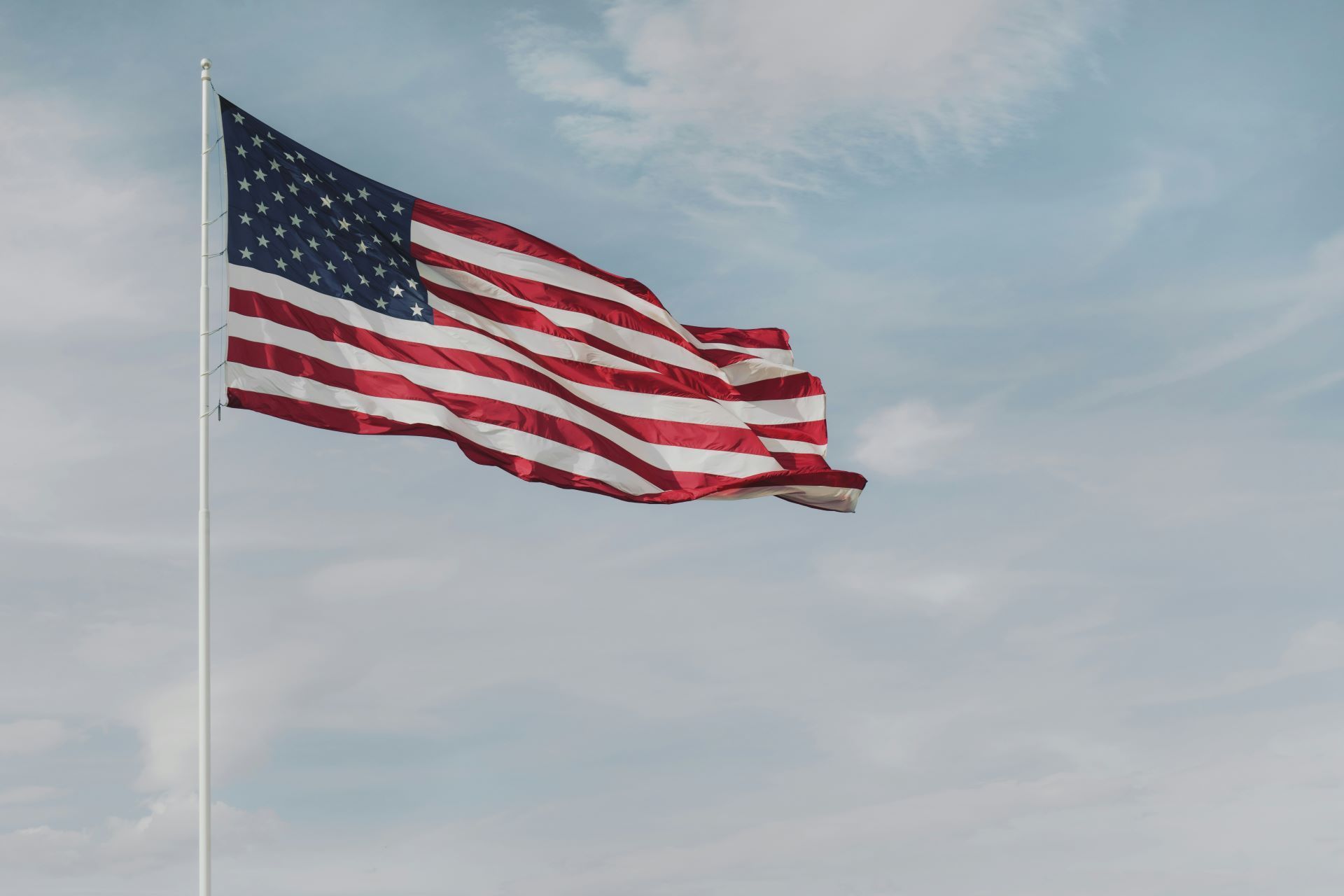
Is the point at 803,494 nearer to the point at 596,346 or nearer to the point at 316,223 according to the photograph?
the point at 596,346

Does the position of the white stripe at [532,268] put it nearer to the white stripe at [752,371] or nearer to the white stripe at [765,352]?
the white stripe at [765,352]

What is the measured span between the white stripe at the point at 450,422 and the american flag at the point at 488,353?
29mm

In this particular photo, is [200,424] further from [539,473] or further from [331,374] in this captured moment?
[539,473]

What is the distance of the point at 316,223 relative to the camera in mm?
25406

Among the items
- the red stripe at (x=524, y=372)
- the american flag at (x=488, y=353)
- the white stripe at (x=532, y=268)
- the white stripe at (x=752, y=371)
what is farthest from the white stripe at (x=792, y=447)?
the white stripe at (x=532, y=268)

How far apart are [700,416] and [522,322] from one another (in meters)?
4.12

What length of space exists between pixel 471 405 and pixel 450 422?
0.79 meters

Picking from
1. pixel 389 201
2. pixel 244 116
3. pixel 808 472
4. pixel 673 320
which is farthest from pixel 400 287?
pixel 808 472

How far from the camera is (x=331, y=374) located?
24.3 m

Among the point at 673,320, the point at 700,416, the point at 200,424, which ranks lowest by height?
the point at 200,424

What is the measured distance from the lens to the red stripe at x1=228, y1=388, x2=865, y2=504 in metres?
23.2

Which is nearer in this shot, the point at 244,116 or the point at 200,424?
the point at 200,424

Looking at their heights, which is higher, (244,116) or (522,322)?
(244,116)

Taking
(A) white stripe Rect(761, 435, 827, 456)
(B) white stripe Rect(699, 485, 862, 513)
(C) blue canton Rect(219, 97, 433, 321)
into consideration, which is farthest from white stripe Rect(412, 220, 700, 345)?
(B) white stripe Rect(699, 485, 862, 513)
